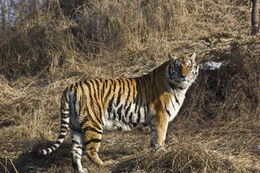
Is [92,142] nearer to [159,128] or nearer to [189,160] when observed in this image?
[159,128]

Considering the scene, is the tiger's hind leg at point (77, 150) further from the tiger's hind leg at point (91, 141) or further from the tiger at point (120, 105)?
the tiger's hind leg at point (91, 141)

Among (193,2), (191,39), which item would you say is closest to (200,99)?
(191,39)

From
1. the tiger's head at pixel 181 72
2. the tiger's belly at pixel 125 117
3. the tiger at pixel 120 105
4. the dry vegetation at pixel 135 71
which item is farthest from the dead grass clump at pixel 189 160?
the tiger's head at pixel 181 72

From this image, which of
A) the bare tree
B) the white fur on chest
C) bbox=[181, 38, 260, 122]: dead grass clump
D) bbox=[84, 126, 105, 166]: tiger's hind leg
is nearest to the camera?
bbox=[84, 126, 105, 166]: tiger's hind leg

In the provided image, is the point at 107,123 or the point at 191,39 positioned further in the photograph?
the point at 191,39

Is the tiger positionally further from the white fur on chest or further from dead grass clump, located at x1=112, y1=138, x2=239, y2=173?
dead grass clump, located at x1=112, y1=138, x2=239, y2=173

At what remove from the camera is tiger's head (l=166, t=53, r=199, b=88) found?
5.04 meters

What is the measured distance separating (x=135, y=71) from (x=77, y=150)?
3.58 metres

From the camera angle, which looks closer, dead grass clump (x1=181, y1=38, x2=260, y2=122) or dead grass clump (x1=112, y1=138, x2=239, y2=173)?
dead grass clump (x1=112, y1=138, x2=239, y2=173)

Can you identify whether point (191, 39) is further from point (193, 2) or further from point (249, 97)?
point (249, 97)

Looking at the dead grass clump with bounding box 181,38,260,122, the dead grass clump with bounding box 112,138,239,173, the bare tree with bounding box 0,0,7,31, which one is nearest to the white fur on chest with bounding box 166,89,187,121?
the dead grass clump with bounding box 112,138,239,173

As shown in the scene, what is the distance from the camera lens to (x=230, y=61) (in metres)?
6.67

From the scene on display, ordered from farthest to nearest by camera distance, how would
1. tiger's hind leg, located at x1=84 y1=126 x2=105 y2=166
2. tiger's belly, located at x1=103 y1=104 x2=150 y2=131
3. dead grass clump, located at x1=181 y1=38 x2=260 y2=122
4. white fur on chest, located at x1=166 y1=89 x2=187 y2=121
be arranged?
dead grass clump, located at x1=181 y1=38 x2=260 y2=122
white fur on chest, located at x1=166 y1=89 x2=187 y2=121
tiger's belly, located at x1=103 y1=104 x2=150 y2=131
tiger's hind leg, located at x1=84 y1=126 x2=105 y2=166

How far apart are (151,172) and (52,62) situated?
5402 millimetres
